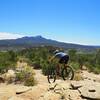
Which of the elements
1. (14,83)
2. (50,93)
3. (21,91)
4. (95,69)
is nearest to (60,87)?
(50,93)

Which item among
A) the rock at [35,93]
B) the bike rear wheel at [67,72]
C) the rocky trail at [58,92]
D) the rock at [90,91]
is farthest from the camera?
the bike rear wheel at [67,72]

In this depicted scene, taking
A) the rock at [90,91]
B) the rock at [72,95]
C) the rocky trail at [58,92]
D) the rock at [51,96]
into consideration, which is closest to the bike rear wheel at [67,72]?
the rocky trail at [58,92]

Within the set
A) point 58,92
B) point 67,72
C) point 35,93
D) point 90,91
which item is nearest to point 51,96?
point 58,92

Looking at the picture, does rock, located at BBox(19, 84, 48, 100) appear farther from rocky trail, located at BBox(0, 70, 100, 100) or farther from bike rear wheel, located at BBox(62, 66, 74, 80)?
bike rear wheel, located at BBox(62, 66, 74, 80)

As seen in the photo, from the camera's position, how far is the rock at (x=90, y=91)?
1215cm

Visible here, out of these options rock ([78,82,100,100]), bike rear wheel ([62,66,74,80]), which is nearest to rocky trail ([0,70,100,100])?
rock ([78,82,100,100])

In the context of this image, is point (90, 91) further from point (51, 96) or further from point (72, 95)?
point (51, 96)

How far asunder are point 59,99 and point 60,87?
1.22 meters

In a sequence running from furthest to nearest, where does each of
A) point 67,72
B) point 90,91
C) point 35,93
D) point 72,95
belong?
point 67,72
point 35,93
point 90,91
point 72,95

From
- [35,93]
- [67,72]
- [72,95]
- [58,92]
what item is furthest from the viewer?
[67,72]

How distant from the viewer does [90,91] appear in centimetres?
1280

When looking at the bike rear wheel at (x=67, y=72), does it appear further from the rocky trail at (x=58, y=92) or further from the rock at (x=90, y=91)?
the rock at (x=90, y=91)

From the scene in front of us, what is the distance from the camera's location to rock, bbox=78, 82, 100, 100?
12145mm

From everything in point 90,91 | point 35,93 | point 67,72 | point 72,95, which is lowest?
point 35,93
